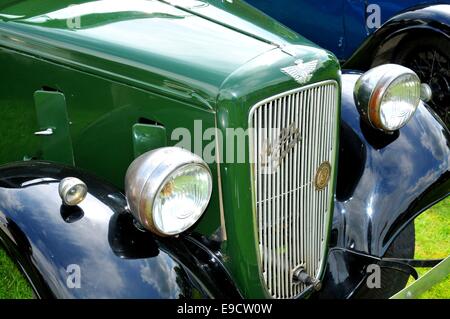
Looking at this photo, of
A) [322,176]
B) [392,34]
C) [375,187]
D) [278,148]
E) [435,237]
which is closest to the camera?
[278,148]

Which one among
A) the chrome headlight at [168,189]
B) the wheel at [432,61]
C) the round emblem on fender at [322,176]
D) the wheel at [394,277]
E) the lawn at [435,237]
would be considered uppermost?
the chrome headlight at [168,189]

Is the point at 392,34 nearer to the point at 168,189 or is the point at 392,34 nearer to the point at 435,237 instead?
the point at 435,237

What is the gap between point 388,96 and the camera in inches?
97.3

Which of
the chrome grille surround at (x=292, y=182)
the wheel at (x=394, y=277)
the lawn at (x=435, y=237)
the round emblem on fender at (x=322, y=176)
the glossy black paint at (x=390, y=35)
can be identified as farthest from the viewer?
the glossy black paint at (x=390, y=35)

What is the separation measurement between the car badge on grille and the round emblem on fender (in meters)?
0.39

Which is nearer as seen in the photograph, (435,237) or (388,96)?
(388,96)

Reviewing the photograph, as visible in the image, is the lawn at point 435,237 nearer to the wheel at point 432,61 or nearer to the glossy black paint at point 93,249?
the wheel at point 432,61

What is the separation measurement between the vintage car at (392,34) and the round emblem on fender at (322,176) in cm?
211

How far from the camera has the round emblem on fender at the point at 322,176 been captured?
7.66 ft

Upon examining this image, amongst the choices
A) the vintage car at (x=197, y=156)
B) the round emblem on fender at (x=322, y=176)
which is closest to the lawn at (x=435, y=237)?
the vintage car at (x=197, y=156)

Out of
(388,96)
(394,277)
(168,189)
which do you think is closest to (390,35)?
(388,96)

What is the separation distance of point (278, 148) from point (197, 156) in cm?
33

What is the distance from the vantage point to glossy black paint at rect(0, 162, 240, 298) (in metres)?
1.83

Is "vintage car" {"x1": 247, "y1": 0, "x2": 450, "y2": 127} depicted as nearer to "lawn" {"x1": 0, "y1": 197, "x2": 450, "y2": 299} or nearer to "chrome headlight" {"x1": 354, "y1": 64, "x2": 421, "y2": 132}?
"lawn" {"x1": 0, "y1": 197, "x2": 450, "y2": 299}
